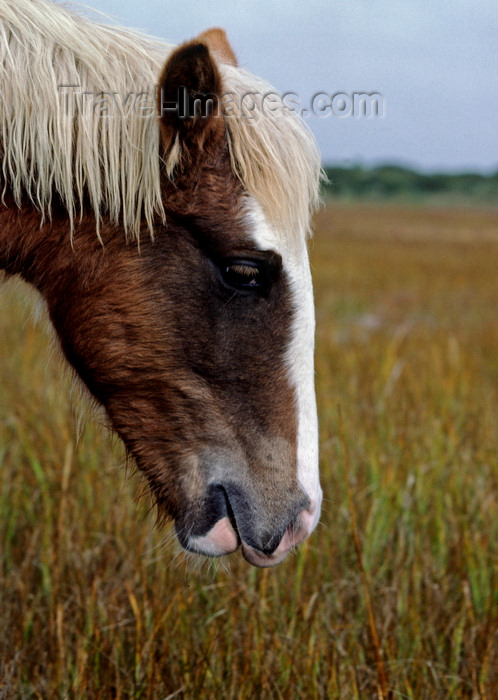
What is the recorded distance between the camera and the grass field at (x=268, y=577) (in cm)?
210

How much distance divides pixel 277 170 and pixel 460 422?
3.06m

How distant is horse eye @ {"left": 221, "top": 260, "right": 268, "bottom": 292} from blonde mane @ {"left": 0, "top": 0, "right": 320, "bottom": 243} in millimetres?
120

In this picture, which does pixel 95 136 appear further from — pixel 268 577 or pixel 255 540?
pixel 268 577

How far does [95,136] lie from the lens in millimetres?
1756

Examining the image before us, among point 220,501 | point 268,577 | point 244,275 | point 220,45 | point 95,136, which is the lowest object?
point 268,577

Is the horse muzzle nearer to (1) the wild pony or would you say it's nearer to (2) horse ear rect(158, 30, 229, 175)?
Result: (1) the wild pony

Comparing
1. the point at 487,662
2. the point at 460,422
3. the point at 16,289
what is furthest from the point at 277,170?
the point at 460,422

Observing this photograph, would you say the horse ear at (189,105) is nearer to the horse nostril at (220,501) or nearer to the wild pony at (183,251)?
the wild pony at (183,251)

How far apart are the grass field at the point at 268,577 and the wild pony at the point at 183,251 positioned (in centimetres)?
31

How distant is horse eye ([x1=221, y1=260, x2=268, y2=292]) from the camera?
1739mm

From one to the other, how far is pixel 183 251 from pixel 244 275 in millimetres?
169

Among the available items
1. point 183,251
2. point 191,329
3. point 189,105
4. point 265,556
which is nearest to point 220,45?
point 189,105

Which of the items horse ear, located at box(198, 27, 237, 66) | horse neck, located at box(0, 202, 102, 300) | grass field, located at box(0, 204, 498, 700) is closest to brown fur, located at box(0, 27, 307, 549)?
horse neck, located at box(0, 202, 102, 300)

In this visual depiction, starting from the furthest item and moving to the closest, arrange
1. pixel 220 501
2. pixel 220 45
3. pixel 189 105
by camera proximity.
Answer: pixel 220 45
pixel 220 501
pixel 189 105
